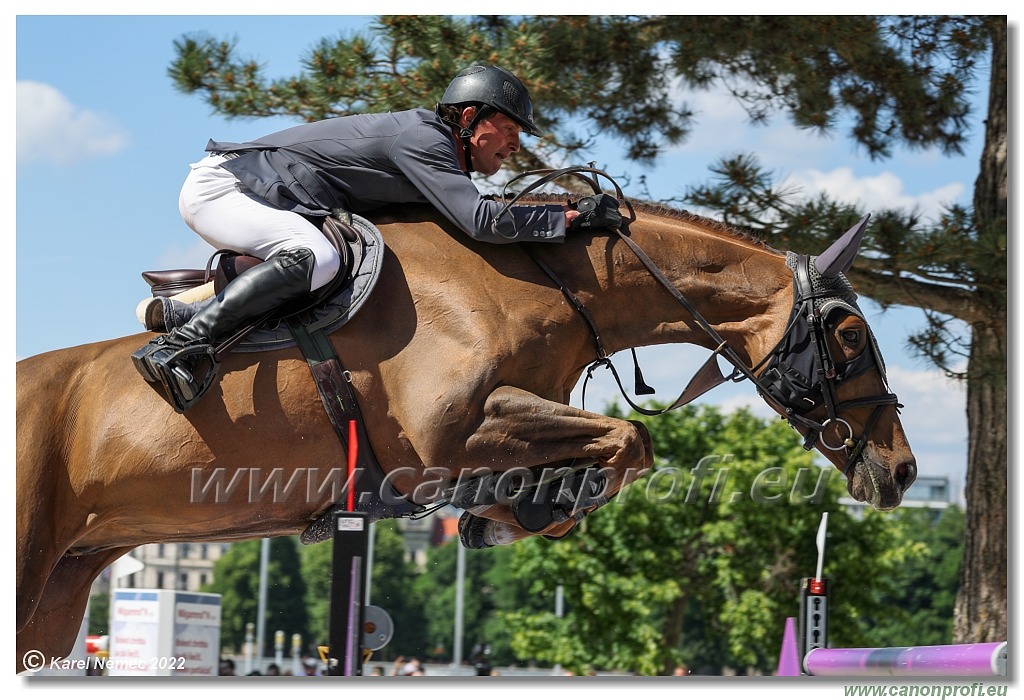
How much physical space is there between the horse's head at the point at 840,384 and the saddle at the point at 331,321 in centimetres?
164

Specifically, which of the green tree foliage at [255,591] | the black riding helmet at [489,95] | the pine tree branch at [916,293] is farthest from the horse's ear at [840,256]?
the green tree foliage at [255,591]

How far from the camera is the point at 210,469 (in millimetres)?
3934

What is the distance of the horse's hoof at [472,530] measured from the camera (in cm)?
450

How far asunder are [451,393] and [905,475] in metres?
1.93

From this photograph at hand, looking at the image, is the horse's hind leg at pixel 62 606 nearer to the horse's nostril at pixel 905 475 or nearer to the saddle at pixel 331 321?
the saddle at pixel 331 321

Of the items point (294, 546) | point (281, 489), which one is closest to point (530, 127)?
Result: point (281, 489)

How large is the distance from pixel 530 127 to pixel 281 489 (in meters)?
1.74

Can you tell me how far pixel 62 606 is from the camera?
454 centimetres

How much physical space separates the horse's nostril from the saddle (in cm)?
199

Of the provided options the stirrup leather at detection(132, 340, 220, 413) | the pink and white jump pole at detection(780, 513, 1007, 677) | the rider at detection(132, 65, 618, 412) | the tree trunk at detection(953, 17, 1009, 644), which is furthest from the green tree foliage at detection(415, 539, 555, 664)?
the stirrup leather at detection(132, 340, 220, 413)

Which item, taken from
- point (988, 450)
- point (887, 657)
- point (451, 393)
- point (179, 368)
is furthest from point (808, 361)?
point (988, 450)

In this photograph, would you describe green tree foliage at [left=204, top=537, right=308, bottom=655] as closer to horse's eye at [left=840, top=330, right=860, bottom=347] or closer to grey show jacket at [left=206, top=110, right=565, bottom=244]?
grey show jacket at [left=206, top=110, right=565, bottom=244]

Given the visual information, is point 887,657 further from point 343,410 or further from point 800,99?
point 800,99

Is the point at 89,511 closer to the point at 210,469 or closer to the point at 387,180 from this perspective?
the point at 210,469
